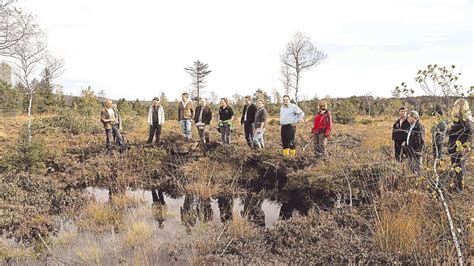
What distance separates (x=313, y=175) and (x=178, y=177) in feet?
11.3

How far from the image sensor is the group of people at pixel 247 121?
8883 mm

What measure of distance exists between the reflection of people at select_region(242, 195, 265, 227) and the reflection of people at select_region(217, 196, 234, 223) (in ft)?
0.97

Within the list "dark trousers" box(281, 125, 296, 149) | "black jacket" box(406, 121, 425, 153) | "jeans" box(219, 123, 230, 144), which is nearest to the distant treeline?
"jeans" box(219, 123, 230, 144)

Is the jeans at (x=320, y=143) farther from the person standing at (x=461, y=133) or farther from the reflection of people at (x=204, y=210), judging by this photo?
the reflection of people at (x=204, y=210)

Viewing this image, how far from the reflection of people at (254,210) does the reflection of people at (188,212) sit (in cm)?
97

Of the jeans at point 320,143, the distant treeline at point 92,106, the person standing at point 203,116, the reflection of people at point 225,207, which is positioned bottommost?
the reflection of people at point 225,207

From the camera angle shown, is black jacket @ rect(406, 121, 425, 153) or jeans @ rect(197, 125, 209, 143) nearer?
black jacket @ rect(406, 121, 425, 153)

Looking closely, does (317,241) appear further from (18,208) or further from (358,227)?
(18,208)

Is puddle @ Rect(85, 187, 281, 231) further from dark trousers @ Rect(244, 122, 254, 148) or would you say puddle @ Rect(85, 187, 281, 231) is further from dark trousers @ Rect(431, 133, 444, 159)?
dark trousers @ Rect(431, 133, 444, 159)

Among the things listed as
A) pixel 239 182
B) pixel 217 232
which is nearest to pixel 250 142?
pixel 239 182

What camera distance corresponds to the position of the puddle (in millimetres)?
6421

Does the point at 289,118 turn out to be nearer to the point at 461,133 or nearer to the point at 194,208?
the point at 194,208

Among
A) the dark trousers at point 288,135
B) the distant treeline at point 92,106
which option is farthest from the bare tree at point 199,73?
the dark trousers at point 288,135

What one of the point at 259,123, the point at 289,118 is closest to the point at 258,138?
the point at 259,123
